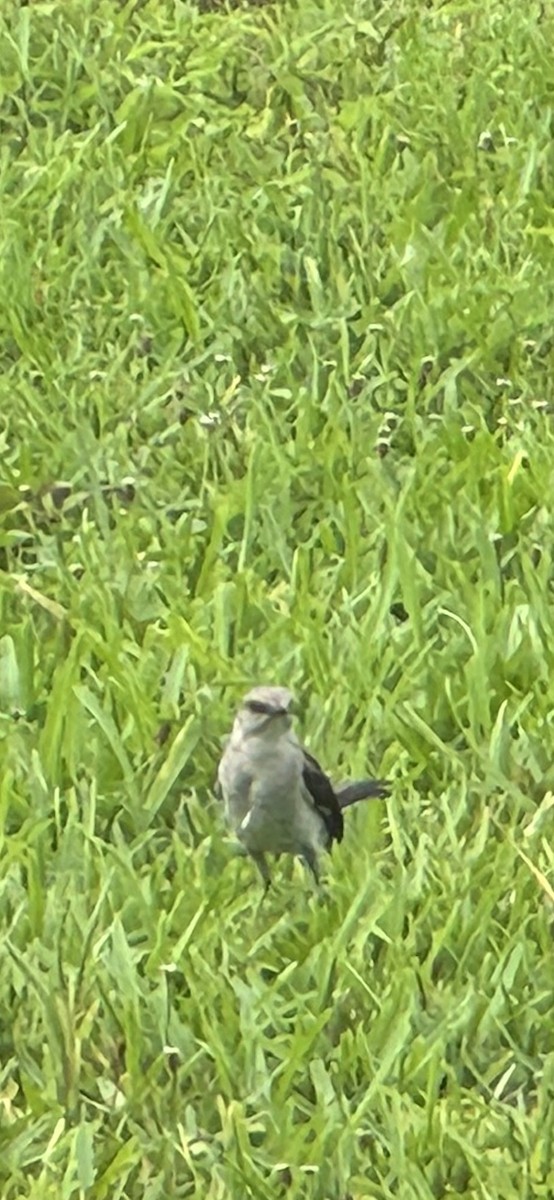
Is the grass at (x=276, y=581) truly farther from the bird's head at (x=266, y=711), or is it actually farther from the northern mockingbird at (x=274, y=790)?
the bird's head at (x=266, y=711)

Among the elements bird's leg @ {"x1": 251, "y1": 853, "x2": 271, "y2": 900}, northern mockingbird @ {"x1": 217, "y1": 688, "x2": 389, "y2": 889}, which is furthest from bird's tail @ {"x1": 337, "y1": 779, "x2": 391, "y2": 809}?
bird's leg @ {"x1": 251, "y1": 853, "x2": 271, "y2": 900}

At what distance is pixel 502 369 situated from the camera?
5.71 metres

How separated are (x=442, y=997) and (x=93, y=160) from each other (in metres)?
3.58

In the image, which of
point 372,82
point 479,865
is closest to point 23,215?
point 372,82

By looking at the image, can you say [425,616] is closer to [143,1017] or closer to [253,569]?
[253,569]

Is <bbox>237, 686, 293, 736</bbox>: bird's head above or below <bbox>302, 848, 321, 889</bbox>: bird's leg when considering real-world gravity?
above

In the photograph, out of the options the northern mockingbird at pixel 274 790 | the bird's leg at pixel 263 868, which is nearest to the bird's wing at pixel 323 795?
the northern mockingbird at pixel 274 790

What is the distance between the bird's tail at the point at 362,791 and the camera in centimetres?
402

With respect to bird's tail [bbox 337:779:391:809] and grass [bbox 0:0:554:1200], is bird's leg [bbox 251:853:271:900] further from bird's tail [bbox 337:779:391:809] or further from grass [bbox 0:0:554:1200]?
bird's tail [bbox 337:779:391:809]

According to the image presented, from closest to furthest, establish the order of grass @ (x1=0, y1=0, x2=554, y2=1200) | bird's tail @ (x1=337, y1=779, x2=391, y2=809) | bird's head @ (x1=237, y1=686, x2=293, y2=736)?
grass @ (x1=0, y1=0, x2=554, y2=1200) < bird's head @ (x1=237, y1=686, x2=293, y2=736) < bird's tail @ (x1=337, y1=779, x2=391, y2=809)

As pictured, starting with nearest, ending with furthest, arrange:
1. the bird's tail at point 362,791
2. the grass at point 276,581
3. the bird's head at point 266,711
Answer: the grass at point 276,581
the bird's head at point 266,711
the bird's tail at point 362,791

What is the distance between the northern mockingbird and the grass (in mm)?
60

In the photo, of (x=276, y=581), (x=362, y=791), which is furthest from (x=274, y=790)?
(x=276, y=581)

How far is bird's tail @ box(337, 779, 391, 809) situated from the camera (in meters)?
4.02
